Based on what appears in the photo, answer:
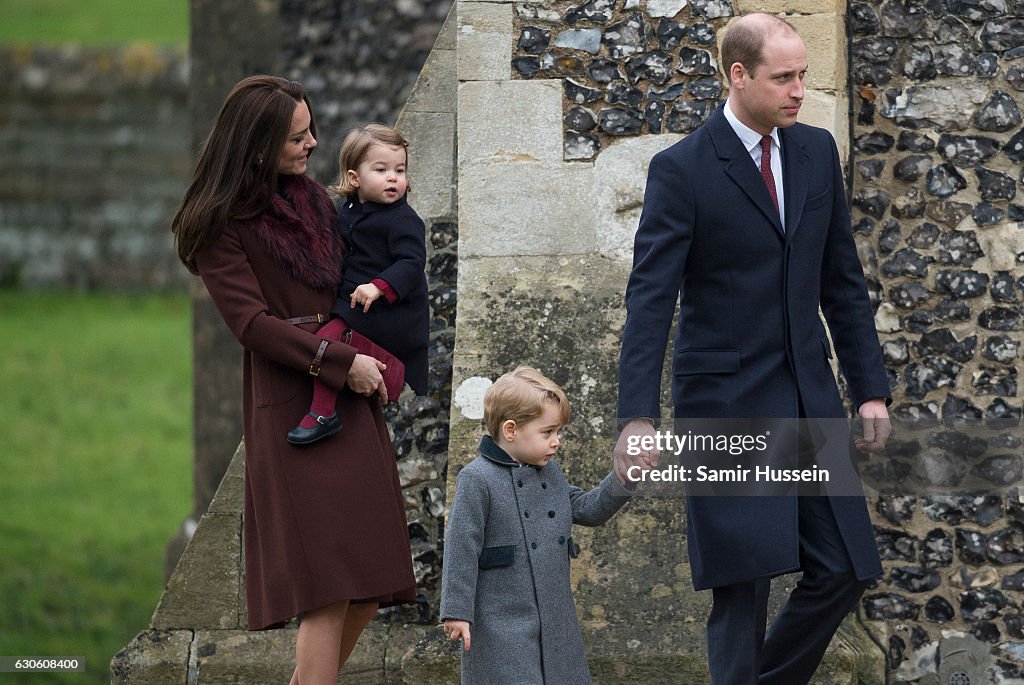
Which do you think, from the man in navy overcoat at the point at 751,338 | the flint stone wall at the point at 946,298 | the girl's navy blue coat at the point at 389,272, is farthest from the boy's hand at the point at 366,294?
the flint stone wall at the point at 946,298

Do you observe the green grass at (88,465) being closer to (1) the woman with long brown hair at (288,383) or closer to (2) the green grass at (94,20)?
(1) the woman with long brown hair at (288,383)

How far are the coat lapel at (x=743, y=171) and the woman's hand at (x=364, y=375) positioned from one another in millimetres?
997

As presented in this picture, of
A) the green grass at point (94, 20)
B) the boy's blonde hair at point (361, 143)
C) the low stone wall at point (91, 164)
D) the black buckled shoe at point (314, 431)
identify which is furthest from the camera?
the green grass at point (94, 20)

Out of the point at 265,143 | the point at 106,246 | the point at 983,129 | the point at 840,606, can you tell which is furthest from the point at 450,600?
the point at 106,246

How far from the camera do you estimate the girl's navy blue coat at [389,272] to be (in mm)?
4211

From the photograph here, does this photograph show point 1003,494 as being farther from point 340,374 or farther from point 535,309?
point 340,374

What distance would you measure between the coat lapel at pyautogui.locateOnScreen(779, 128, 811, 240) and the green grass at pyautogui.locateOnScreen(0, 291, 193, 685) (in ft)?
13.6

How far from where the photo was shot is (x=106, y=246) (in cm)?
1842

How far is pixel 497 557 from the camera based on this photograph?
4.03 m

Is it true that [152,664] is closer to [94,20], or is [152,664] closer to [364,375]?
[364,375]

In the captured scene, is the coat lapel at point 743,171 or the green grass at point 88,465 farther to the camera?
the green grass at point 88,465

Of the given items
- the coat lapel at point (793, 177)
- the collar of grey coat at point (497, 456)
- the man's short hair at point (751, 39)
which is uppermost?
the man's short hair at point (751, 39)

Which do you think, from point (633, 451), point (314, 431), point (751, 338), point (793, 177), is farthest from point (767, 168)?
point (314, 431)

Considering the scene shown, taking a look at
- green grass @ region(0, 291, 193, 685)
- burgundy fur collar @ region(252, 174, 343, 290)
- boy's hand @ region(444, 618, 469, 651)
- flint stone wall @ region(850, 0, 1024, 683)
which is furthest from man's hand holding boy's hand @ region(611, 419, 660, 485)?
green grass @ region(0, 291, 193, 685)
